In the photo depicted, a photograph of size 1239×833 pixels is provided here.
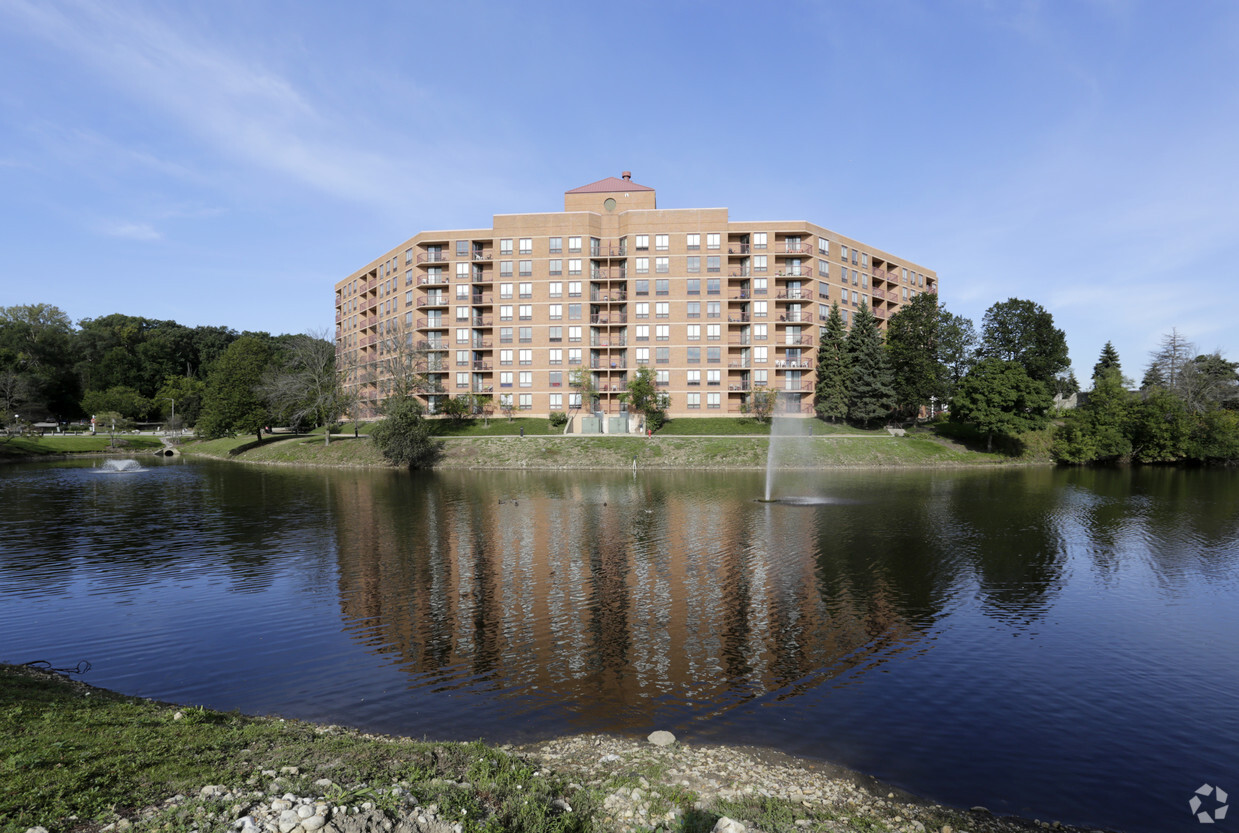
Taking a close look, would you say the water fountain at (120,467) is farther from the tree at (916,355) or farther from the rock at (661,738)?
the tree at (916,355)

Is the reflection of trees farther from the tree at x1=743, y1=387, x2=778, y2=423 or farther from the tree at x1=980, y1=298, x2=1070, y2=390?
the tree at x1=980, y1=298, x2=1070, y2=390

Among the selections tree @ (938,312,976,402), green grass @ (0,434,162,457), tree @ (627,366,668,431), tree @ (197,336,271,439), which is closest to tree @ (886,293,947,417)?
tree @ (938,312,976,402)

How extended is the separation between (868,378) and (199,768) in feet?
280

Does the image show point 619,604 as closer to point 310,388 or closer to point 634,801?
point 634,801

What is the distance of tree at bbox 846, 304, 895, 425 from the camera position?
83.9 m

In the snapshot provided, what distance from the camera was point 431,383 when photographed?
9638cm

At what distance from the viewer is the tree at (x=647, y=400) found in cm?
8694

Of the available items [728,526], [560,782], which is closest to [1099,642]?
[560,782]

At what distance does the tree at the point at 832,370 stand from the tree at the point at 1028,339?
70.1ft

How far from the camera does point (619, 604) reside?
68.2 ft

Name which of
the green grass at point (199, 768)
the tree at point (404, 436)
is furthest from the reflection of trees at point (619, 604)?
the tree at point (404, 436)

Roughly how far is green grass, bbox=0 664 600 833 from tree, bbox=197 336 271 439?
87.3 meters

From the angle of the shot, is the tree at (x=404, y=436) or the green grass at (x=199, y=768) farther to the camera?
the tree at (x=404, y=436)

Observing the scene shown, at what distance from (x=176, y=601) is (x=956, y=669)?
23.8 m
